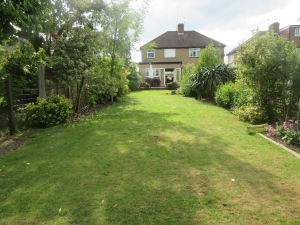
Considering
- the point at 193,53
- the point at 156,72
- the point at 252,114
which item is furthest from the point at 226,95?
the point at 193,53

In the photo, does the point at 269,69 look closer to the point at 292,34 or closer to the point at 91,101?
the point at 91,101

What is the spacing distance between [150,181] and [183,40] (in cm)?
3627

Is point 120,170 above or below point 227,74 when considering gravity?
below

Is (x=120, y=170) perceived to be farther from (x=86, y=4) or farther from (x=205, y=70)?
(x=205, y=70)

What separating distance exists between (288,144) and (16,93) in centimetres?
820

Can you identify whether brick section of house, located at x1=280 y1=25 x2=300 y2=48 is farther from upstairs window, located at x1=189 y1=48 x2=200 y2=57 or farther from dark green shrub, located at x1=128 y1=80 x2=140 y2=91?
dark green shrub, located at x1=128 y1=80 x2=140 y2=91

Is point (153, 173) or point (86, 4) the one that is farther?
point (86, 4)

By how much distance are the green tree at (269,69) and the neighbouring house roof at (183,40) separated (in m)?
29.2

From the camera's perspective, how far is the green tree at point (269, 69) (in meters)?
6.61

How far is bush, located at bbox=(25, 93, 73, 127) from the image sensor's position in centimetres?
736

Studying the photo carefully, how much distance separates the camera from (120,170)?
3979 mm

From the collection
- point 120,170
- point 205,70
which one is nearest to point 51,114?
point 120,170

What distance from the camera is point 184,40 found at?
36844 mm

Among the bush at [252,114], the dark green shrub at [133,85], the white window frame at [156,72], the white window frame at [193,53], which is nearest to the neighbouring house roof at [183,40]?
the white window frame at [193,53]
